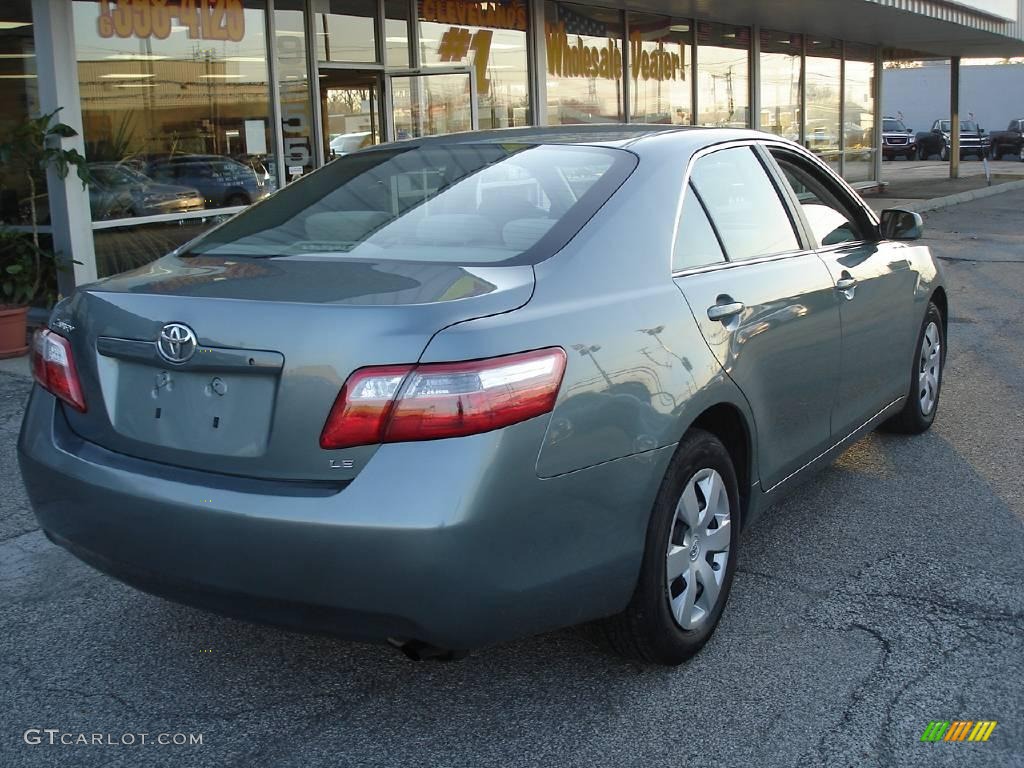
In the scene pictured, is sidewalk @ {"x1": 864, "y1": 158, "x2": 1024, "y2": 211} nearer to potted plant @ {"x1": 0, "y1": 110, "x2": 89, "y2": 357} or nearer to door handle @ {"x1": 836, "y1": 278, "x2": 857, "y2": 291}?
potted plant @ {"x1": 0, "y1": 110, "x2": 89, "y2": 357}

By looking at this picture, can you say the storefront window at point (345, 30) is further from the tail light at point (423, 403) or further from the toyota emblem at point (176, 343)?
the tail light at point (423, 403)

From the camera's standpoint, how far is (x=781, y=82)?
2155 centimetres

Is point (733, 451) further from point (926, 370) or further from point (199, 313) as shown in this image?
point (926, 370)

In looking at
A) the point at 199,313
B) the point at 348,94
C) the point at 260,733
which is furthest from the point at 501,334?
the point at 348,94

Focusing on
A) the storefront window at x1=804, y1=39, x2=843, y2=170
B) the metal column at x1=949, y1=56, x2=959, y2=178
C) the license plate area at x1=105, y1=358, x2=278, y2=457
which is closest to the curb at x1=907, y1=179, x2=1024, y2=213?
the metal column at x1=949, y1=56, x2=959, y2=178

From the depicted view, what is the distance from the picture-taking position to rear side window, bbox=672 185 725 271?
11.6ft

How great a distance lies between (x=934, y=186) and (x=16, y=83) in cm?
2266

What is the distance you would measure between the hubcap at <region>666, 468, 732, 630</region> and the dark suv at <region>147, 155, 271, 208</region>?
7743 millimetres

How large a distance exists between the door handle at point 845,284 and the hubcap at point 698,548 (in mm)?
1229

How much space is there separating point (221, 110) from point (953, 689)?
29.5 feet

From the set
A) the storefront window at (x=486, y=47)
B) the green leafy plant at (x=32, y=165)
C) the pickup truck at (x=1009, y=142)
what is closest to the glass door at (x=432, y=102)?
the storefront window at (x=486, y=47)

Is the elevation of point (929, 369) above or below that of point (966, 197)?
below

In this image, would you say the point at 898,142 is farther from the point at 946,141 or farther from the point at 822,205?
the point at 822,205

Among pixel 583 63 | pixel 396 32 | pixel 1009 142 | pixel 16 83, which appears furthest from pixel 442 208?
pixel 1009 142
